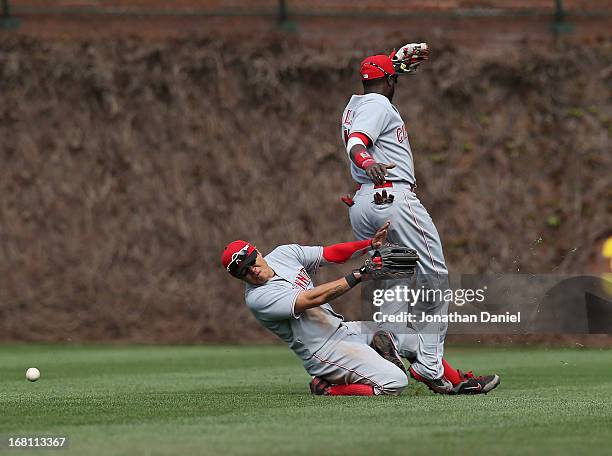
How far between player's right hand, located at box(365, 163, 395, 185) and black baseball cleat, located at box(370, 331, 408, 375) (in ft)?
4.15

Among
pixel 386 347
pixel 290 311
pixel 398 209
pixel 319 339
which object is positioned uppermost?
pixel 398 209

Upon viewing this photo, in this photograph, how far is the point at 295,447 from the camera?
554 centimetres

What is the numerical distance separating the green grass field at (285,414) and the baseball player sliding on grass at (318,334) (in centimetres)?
23

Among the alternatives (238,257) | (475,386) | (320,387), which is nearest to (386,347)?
(320,387)

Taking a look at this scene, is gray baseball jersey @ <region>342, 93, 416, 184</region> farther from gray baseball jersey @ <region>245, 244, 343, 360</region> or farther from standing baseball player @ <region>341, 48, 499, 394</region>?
gray baseball jersey @ <region>245, 244, 343, 360</region>

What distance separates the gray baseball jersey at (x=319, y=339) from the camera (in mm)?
8484

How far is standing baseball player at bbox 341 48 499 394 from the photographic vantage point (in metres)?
8.59

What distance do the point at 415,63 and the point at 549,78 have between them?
892 cm

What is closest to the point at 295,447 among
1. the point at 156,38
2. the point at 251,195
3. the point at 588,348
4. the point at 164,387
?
the point at 164,387

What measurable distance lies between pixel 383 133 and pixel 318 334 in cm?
154

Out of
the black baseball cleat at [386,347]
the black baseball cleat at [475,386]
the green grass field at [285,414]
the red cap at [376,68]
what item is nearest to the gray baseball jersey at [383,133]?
the red cap at [376,68]

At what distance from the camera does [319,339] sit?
28.1 ft

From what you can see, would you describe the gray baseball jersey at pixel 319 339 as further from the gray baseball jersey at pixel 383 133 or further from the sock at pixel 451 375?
the gray baseball jersey at pixel 383 133

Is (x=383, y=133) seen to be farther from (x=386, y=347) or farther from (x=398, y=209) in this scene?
(x=386, y=347)
